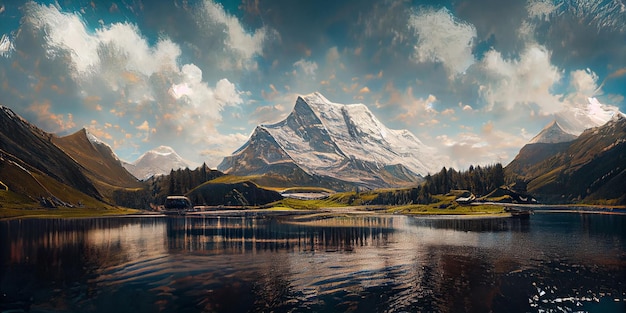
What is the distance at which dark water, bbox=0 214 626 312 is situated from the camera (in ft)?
136

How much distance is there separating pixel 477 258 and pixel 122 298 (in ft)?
195

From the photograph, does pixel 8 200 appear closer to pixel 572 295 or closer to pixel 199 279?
pixel 199 279

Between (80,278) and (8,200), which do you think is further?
(8,200)

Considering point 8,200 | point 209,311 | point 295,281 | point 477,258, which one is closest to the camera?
point 209,311

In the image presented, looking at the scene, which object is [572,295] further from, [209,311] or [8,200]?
[8,200]

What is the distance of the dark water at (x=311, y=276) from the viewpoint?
41.5m

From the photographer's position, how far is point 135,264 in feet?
208

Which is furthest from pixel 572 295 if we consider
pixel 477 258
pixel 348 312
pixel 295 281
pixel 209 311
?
pixel 209 311

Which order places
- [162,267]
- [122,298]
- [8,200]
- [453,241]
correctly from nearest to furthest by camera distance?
1. [122,298]
2. [162,267]
3. [453,241]
4. [8,200]

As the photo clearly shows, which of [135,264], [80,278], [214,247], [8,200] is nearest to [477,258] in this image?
[214,247]

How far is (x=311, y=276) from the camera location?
2157 inches

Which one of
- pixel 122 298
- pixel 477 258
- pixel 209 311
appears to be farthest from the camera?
pixel 477 258

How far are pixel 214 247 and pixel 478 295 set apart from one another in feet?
193

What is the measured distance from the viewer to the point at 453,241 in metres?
94.1
